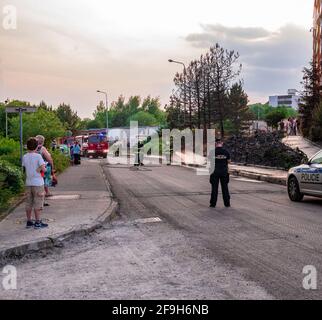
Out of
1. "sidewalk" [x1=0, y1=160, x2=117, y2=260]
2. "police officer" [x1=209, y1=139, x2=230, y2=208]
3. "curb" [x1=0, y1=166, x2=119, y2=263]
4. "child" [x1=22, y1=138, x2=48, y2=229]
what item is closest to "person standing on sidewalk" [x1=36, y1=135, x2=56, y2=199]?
"sidewalk" [x1=0, y1=160, x2=117, y2=260]

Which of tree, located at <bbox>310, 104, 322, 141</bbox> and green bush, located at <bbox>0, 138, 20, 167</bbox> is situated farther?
tree, located at <bbox>310, 104, 322, 141</bbox>

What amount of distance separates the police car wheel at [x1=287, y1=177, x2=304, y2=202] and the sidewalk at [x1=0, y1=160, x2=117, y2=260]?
5.05 meters

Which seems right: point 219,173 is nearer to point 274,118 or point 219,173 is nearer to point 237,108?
point 237,108

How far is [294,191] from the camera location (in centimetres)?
1412

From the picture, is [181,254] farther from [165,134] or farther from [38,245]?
[165,134]

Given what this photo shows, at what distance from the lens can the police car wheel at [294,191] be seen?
45.9 ft

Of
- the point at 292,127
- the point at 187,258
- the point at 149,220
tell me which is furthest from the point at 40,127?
the point at 187,258

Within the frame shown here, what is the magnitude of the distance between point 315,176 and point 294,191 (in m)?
1.19

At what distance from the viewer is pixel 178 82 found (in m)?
54.3

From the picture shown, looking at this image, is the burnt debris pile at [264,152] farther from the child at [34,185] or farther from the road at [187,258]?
the child at [34,185]

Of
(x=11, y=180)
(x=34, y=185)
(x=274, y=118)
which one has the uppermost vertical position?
(x=274, y=118)

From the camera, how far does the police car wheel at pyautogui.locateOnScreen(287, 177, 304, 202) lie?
551 inches

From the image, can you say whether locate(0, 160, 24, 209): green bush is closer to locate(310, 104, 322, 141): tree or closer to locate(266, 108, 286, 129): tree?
locate(310, 104, 322, 141): tree
